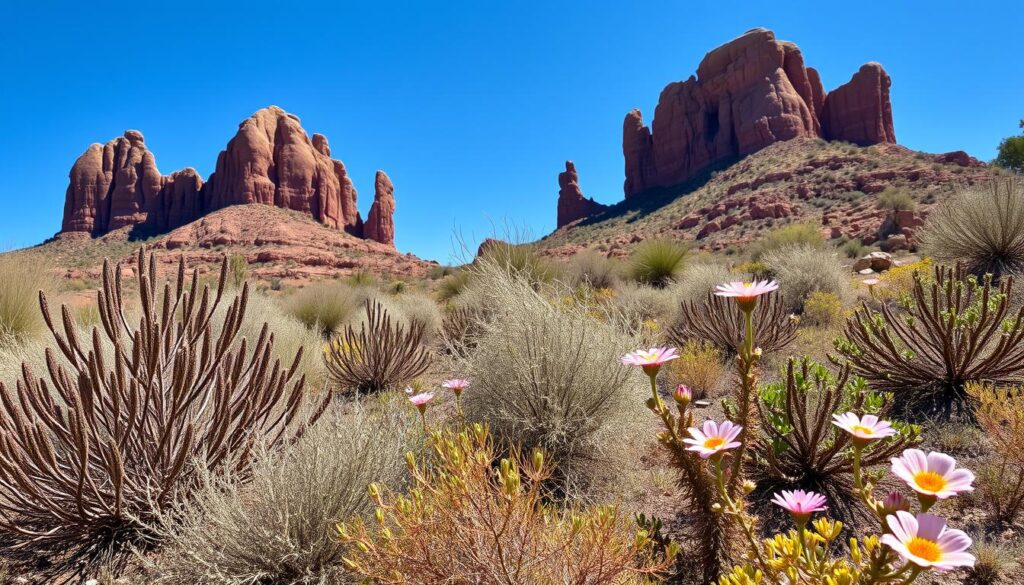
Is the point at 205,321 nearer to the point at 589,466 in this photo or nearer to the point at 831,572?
the point at 589,466

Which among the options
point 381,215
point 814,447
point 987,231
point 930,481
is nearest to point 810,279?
point 987,231

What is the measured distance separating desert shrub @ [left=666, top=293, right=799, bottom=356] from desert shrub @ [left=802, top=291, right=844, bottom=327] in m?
1.65

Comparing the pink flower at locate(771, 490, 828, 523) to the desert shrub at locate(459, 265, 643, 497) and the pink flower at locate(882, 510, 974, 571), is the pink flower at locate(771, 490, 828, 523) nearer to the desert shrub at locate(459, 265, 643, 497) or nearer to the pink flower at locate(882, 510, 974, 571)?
the pink flower at locate(882, 510, 974, 571)

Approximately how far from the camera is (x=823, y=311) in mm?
7125

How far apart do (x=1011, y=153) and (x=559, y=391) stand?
150 ft

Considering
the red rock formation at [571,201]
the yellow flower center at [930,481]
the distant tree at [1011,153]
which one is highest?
the red rock formation at [571,201]

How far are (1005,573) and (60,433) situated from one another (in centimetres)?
429

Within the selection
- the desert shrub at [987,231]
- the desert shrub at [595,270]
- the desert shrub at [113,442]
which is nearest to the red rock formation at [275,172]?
the desert shrub at [595,270]

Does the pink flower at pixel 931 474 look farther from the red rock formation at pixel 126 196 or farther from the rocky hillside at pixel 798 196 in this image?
the red rock formation at pixel 126 196

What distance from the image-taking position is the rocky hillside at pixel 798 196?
24469mm

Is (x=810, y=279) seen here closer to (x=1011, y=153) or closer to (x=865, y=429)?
(x=865, y=429)

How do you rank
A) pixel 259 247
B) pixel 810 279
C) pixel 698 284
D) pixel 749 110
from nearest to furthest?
pixel 698 284, pixel 810 279, pixel 259 247, pixel 749 110

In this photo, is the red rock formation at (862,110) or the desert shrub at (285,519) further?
the red rock formation at (862,110)

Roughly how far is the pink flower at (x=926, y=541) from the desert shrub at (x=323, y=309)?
8945 mm
